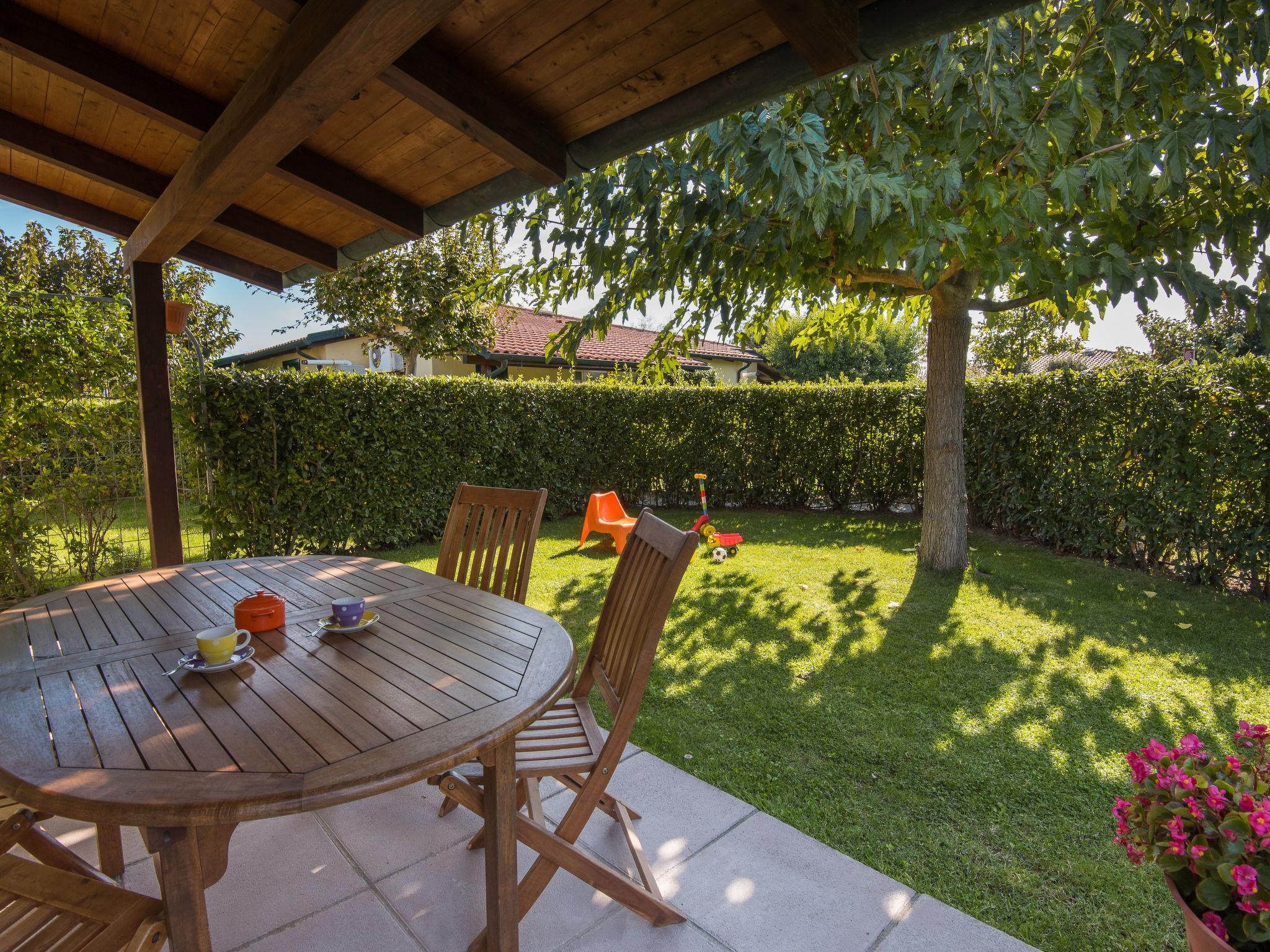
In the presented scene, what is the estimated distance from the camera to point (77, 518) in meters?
4.83

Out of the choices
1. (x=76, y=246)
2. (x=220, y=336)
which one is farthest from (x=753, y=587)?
(x=76, y=246)

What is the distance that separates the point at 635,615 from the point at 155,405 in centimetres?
351

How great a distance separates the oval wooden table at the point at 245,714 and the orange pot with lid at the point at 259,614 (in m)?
0.04

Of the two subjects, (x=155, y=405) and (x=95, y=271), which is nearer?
(x=155, y=405)

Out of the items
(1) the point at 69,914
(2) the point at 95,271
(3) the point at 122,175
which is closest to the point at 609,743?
(1) the point at 69,914

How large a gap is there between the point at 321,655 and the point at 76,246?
20269 mm

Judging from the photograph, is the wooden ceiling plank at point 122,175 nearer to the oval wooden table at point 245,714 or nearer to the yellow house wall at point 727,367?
the oval wooden table at point 245,714

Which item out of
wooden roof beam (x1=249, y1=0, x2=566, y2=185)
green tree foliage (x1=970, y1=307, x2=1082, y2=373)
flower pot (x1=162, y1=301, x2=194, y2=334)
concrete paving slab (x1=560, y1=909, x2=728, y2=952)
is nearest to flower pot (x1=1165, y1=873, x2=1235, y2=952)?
concrete paving slab (x1=560, y1=909, x2=728, y2=952)

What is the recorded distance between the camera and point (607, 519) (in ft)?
21.3

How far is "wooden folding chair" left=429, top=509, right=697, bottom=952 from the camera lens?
164cm

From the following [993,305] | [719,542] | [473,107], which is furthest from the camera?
[719,542]

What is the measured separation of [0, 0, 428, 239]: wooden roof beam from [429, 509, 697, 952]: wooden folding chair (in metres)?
2.15

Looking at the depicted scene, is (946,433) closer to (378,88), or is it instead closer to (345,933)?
(378,88)

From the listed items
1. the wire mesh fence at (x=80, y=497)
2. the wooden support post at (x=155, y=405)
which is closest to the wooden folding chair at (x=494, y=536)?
the wooden support post at (x=155, y=405)
